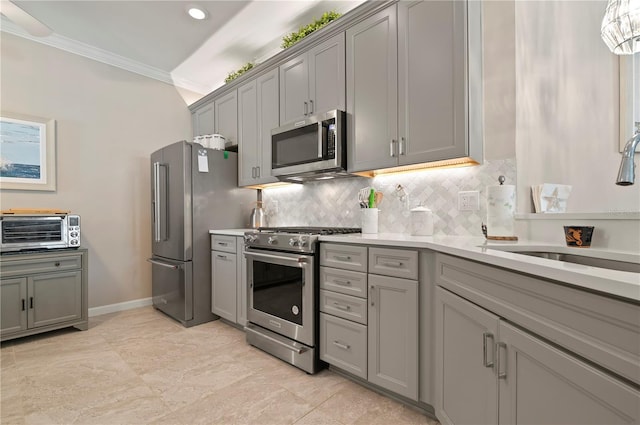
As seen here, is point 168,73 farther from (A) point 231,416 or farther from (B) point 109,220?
(A) point 231,416

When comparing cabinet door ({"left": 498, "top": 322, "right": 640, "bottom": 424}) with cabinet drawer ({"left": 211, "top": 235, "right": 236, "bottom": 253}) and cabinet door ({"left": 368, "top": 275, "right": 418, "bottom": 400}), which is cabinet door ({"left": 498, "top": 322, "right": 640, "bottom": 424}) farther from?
cabinet drawer ({"left": 211, "top": 235, "right": 236, "bottom": 253})

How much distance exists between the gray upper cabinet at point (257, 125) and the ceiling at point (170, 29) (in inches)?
17.7

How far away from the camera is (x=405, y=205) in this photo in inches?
92.1

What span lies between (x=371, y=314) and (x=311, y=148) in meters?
1.36

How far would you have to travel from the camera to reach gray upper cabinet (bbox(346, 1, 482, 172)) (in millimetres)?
1772

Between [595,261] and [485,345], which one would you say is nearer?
[485,345]

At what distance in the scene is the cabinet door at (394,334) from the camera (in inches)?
63.3

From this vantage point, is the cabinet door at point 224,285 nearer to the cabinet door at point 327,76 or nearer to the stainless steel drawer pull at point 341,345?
the stainless steel drawer pull at point 341,345

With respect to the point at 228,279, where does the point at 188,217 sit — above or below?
above

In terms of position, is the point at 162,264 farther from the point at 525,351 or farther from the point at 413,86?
the point at 525,351

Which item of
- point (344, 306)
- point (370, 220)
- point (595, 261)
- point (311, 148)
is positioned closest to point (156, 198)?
point (311, 148)

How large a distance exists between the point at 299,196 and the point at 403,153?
1.43 m

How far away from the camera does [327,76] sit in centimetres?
246

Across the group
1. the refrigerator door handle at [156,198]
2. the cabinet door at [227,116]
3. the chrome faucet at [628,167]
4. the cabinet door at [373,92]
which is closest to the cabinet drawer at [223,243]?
the refrigerator door handle at [156,198]
